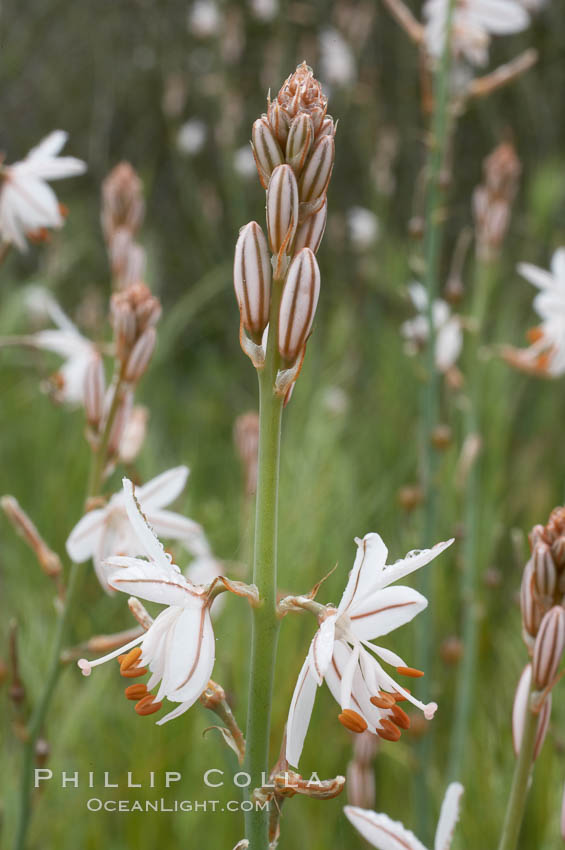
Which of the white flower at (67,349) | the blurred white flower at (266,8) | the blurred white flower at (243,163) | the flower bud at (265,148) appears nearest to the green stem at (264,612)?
the flower bud at (265,148)

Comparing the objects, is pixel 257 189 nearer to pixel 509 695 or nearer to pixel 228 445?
pixel 228 445

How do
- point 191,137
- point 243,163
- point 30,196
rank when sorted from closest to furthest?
point 30,196
point 243,163
point 191,137

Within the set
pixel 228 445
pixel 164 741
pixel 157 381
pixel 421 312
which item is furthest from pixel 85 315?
pixel 164 741

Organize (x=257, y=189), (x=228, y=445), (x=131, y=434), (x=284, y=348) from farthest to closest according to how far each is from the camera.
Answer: (x=257, y=189) < (x=228, y=445) < (x=131, y=434) < (x=284, y=348)

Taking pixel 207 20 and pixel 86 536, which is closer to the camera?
pixel 86 536

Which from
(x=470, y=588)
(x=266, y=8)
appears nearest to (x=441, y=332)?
(x=470, y=588)

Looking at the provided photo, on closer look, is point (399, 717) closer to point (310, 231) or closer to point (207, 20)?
point (310, 231)
